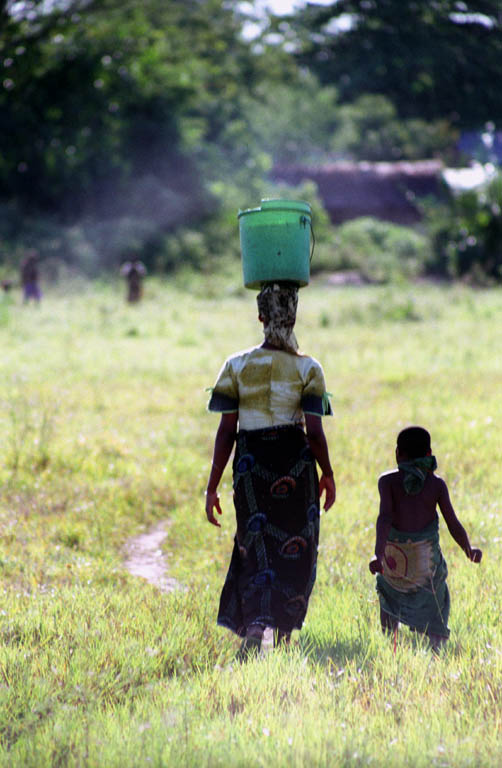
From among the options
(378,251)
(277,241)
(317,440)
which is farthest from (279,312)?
(378,251)

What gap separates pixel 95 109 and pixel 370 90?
64.7 feet

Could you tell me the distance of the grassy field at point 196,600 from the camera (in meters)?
3.11

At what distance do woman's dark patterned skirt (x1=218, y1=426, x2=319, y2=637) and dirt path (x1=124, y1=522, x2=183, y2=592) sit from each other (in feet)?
3.58

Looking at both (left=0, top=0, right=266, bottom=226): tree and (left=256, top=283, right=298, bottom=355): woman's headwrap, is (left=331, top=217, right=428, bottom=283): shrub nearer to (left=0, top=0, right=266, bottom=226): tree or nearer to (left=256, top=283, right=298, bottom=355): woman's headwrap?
(left=0, top=0, right=266, bottom=226): tree

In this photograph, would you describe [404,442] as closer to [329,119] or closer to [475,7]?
[475,7]

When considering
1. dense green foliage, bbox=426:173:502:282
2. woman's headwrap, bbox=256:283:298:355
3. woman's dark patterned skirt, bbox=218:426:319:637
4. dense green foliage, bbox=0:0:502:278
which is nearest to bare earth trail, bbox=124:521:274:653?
woman's dark patterned skirt, bbox=218:426:319:637

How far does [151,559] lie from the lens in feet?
20.0

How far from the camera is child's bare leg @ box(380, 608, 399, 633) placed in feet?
13.8

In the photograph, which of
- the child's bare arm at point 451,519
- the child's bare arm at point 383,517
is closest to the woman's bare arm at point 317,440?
the child's bare arm at point 383,517

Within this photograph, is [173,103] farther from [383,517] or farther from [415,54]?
[383,517]

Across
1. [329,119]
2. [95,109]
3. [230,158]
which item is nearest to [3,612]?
[95,109]

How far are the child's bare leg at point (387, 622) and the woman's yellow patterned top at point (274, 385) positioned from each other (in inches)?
42.4

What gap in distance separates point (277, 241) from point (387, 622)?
2009 millimetres

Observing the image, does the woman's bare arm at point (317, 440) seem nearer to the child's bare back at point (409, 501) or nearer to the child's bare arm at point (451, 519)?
the child's bare back at point (409, 501)
